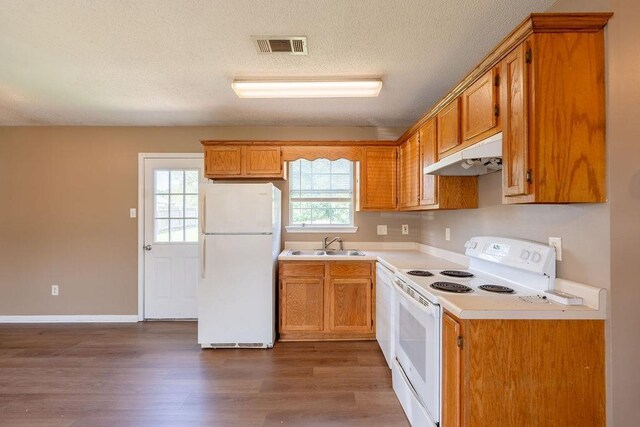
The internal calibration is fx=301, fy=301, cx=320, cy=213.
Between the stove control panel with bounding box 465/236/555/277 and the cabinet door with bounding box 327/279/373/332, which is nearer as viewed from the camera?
the stove control panel with bounding box 465/236/555/277

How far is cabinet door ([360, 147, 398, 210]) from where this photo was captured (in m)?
3.45

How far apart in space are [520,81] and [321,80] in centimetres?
147

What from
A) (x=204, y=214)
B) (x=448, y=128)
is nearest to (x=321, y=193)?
(x=204, y=214)

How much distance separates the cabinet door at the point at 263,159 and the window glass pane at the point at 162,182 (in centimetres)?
119

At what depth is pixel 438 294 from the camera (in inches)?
63.7

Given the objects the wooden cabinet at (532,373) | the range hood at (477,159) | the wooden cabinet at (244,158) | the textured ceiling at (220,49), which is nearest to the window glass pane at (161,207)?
the wooden cabinet at (244,158)

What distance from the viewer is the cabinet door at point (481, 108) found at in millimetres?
1613

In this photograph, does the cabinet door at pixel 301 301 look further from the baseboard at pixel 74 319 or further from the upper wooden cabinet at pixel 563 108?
the upper wooden cabinet at pixel 563 108

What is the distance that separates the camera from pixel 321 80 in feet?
8.04

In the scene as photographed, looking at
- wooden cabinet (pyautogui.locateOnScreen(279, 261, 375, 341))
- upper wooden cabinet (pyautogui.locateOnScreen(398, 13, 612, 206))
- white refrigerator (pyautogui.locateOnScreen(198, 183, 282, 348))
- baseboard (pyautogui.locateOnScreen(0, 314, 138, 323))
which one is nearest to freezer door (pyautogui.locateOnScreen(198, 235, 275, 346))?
white refrigerator (pyautogui.locateOnScreen(198, 183, 282, 348))

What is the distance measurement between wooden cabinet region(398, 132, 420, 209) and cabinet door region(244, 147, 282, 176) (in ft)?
4.47

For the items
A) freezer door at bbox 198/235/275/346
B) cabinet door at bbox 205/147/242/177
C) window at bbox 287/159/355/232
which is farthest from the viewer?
window at bbox 287/159/355/232

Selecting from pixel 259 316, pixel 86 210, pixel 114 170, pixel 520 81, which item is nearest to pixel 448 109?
pixel 520 81

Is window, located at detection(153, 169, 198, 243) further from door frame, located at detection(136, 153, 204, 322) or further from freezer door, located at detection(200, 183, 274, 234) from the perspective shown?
freezer door, located at detection(200, 183, 274, 234)
